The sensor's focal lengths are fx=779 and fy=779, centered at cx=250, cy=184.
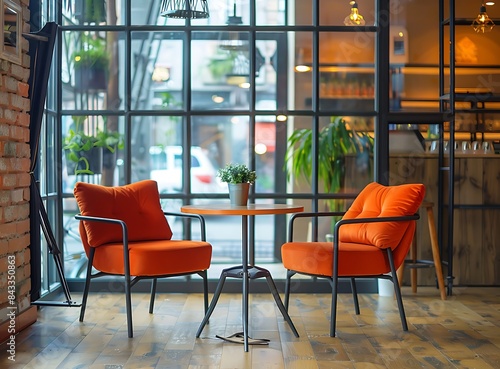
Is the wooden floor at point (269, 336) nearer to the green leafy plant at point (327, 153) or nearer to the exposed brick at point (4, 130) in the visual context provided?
the green leafy plant at point (327, 153)

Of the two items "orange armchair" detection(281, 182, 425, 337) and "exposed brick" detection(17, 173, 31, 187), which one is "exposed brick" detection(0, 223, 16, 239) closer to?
"exposed brick" detection(17, 173, 31, 187)

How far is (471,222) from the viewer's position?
584cm

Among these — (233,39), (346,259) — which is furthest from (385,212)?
(233,39)

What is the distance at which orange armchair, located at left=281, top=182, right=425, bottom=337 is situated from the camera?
Answer: 426 cm

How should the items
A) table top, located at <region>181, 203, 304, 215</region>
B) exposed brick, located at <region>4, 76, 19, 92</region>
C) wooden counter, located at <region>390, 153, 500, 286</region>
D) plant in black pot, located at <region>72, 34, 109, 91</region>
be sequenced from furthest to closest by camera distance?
wooden counter, located at <region>390, 153, 500, 286</region> < plant in black pot, located at <region>72, 34, 109, 91</region> < exposed brick, located at <region>4, 76, 19, 92</region> < table top, located at <region>181, 203, 304, 215</region>

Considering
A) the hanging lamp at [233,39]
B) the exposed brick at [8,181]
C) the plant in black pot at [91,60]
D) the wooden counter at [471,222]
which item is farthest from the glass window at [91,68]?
the wooden counter at [471,222]

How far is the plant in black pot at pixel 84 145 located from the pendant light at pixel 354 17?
1.79 metres

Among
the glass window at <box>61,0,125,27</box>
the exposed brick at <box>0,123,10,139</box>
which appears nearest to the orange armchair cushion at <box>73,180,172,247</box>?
the exposed brick at <box>0,123,10,139</box>

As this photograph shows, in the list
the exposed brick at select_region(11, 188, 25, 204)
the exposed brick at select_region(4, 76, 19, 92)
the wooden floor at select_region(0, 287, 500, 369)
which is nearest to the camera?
the wooden floor at select_region(0, 287, 500, 369)

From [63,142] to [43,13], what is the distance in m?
0.89

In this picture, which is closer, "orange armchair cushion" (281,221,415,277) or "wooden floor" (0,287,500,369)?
"wooden floor" (0,287,500,369)

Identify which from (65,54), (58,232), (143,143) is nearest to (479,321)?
(143,143)

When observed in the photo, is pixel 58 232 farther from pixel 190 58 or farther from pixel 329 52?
pixel 329 52

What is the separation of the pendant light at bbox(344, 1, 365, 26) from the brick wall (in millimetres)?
2201
